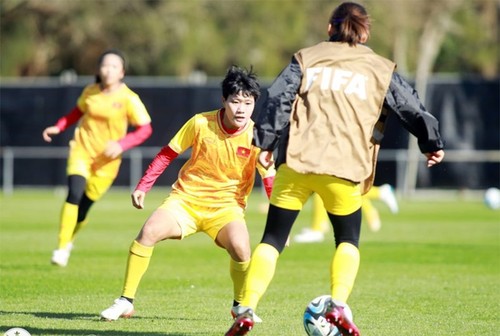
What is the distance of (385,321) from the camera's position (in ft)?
27.5

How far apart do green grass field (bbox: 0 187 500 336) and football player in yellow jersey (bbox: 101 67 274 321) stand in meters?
0.43

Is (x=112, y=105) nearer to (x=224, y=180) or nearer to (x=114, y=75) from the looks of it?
(x=114, y=75)

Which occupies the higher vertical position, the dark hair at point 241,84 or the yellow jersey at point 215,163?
the dark hair at point 241,84

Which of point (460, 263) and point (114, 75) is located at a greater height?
point (114, 75)

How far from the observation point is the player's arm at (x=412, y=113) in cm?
705

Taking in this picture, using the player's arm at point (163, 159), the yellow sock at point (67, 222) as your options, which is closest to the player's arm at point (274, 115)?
the player's arm at point (163, 159)

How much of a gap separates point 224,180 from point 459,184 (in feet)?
63.3

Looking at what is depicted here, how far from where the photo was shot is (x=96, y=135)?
12586 millimetres

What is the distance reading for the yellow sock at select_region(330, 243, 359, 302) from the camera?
22.9 ft

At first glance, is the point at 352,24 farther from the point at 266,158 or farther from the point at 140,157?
the point at 140,157

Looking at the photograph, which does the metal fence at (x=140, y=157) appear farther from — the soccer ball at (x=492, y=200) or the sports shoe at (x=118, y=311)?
the sports shoe at (x=118, y=311)

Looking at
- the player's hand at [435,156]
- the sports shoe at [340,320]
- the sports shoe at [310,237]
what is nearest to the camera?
the sports shoe at [340,320]

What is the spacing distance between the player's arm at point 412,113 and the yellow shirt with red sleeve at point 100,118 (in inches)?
221

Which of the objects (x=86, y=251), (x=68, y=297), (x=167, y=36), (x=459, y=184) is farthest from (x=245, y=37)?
(x=68, y=297)
